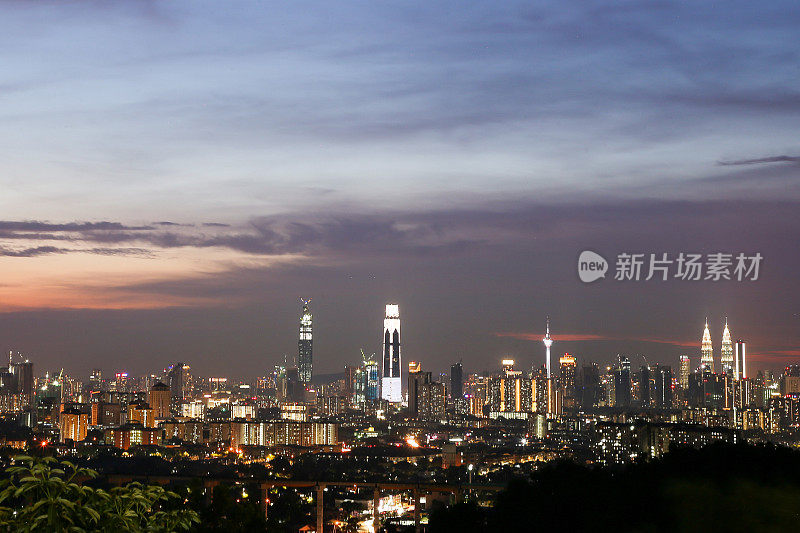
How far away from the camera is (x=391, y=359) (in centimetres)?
10412

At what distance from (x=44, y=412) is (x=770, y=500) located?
230 ft

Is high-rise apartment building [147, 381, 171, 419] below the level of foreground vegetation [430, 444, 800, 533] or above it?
below

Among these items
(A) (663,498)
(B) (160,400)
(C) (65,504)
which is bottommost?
(B) (160,400)

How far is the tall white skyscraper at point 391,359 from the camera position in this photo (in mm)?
103312

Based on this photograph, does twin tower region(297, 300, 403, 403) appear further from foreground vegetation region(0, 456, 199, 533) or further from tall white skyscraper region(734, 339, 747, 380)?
foreground vegetation region(0, 456, 199, 533)

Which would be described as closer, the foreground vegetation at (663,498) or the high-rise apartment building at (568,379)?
the foreground vegetation at (663,498)

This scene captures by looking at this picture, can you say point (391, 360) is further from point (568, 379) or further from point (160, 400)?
point (160, 400)

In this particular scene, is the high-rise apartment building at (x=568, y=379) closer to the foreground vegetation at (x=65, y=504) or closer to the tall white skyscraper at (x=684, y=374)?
the tall white skyscraper at (x=684, y=374)

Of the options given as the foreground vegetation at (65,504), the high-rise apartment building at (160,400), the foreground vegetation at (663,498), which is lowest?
the high-rise apartment building at (160,400)

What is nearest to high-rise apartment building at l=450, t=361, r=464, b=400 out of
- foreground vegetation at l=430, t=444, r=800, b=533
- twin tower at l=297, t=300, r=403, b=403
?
twin tower at l=297, t=300, r=403, b=403

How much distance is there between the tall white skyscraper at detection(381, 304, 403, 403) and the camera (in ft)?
339

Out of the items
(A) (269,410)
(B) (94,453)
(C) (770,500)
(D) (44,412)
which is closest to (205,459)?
(B) (94,453)

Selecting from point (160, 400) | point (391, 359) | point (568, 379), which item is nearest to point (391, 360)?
point (391, 359)

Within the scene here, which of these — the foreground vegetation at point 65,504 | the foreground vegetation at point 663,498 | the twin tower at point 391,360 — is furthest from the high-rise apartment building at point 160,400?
the foreground vegetation at point 65,504
